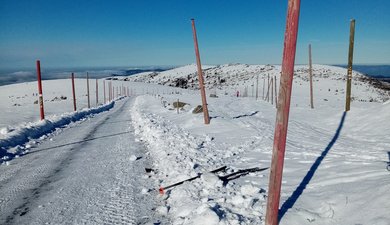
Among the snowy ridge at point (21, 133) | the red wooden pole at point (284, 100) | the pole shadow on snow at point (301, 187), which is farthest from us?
the snowy ridge at point (21, 133)

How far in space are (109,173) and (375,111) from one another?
1499 cm

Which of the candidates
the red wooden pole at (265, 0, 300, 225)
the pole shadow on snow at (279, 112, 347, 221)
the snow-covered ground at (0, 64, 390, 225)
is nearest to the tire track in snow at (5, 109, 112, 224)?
the snow-covered ground at (0, 64, 390, 225)

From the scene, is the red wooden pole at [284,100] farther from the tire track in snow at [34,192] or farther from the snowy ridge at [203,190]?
the tire track in snow at [34,192]

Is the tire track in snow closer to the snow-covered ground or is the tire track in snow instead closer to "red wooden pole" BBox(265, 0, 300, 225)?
the snow-covered ground

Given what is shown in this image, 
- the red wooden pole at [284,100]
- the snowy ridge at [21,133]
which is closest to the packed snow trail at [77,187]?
the snowy ridge at [21,133]

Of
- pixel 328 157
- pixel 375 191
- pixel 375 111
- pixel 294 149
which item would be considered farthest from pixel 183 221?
pixel 375 111

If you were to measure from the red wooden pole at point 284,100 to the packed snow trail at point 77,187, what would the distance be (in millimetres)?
2028

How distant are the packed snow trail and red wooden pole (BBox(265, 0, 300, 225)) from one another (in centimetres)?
203

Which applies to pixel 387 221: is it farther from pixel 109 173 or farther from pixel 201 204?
pixel 109 173

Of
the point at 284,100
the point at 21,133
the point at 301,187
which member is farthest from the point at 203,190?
the point at 21,133

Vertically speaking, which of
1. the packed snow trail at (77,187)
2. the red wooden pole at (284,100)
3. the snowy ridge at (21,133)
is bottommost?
the packed snow trail at (77,187)

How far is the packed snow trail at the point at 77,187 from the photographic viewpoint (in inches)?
196

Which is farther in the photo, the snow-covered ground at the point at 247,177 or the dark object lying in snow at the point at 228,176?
the dark object lying in snow at the point at 228,176

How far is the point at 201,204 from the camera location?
5.09 m
